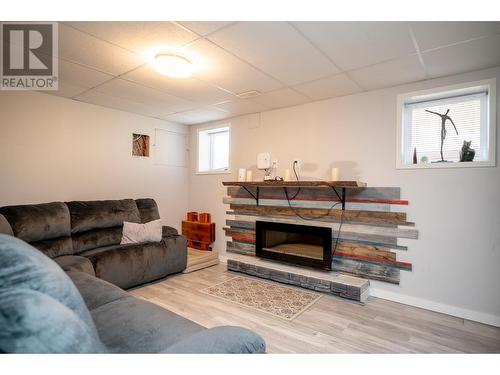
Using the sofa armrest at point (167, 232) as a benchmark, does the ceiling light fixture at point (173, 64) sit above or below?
above

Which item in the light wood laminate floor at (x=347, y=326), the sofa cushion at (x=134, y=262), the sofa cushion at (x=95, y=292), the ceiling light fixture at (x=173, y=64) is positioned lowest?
the light wood laminate floor at (x=347, y=326)

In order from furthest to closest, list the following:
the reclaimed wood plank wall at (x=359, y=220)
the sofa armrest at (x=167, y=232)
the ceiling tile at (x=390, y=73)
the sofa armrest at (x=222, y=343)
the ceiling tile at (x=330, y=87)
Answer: the sofa armrest at (x=167, y=232) → the reclaimed wood plank wall at (x=359, y=220) → the ceiling tile at (x=330, y=87) → the ceiling tile at (x=390, y=73) → the sofa armrest at (x=222, y=343)

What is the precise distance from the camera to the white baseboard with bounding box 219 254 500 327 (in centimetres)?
257

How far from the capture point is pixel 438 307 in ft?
9.20

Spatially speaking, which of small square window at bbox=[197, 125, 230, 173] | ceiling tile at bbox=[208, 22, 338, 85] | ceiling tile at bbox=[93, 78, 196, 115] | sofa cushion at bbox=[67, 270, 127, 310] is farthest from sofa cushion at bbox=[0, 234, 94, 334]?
small square window at bbox=[197, 125, 230, 173]

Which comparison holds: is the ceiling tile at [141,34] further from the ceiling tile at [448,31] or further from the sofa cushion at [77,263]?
the sofa cushion at [77,263]

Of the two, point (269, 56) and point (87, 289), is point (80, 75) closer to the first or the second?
point (269, 56)

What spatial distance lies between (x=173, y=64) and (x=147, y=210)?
7.62 feet

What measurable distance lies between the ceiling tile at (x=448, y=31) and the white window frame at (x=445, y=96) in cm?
78

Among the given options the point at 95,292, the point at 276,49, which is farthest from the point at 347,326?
the point at 276,49

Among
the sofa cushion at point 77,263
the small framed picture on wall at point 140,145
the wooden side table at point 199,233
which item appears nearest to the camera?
the sofa cushion at point 77,263

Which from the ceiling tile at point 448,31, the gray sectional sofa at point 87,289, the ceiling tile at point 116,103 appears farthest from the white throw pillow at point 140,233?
the ceiling tile at point 448,31

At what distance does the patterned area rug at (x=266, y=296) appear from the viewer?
276 centimetres

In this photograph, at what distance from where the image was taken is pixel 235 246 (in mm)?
4441
